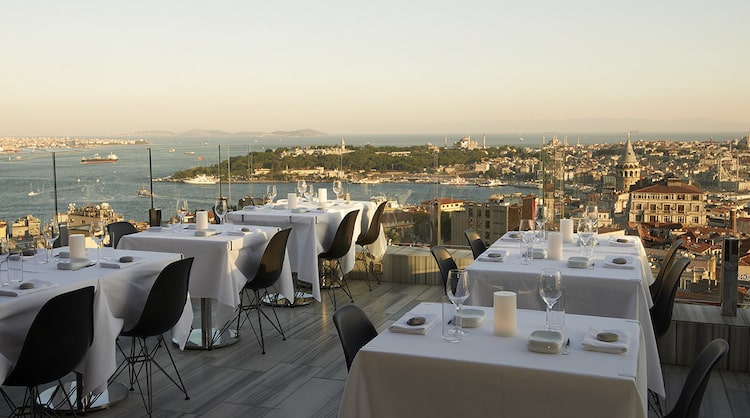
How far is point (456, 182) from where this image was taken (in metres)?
9.00

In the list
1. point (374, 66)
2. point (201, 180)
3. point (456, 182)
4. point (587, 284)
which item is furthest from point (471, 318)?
point (374, 66)

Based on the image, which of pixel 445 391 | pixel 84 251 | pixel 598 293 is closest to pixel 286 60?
pixel 84 251

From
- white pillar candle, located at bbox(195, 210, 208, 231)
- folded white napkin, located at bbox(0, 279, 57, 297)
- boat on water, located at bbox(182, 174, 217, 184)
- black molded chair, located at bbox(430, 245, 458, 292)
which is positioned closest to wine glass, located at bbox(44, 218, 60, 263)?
folded white napkin, located at bbox(0, 279, 57, 297)

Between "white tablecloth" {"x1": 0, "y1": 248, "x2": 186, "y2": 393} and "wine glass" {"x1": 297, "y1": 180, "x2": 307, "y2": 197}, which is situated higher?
"wine glass" {"x1": 297, "y1": 180, "x2": 307, "y2": 197}

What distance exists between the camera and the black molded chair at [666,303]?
5016 mm

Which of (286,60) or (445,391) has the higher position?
(286,60)

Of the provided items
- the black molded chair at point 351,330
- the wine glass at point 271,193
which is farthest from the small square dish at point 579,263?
the wine glass at point 271,193

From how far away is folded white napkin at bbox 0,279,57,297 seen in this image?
159 inches

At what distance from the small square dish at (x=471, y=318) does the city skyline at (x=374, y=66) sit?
5.21 meters

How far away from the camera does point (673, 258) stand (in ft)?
20.0

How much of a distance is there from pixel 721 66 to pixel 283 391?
659cm

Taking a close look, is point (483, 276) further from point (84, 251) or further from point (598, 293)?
point (84, 251)

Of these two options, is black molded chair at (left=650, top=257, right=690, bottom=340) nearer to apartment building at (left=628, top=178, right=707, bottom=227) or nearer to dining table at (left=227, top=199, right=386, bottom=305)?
apartment building at (left=628, top=178, right=707, bottom=227)

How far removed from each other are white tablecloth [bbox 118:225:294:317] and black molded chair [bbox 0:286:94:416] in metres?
2.00
